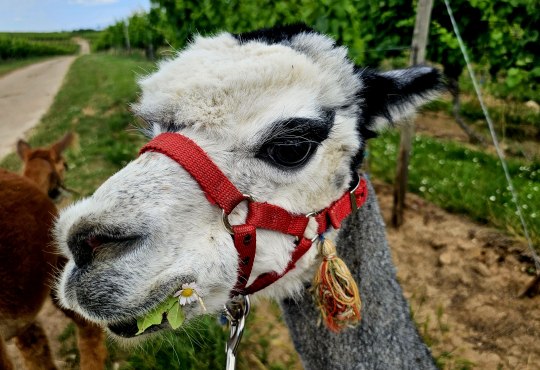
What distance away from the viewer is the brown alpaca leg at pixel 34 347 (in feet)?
8.66

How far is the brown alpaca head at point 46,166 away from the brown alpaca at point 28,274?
1508 millimetres

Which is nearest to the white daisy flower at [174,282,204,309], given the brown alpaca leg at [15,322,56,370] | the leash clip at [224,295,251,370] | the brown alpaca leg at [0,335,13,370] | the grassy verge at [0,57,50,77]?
the leash clip at [224,295,251,370]

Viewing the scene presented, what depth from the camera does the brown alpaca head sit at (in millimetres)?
4090

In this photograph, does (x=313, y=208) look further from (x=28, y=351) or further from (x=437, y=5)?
(x=437, y=5)

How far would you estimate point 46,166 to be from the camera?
4254 mm

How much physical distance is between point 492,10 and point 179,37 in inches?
194

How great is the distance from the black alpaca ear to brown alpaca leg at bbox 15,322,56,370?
236 centimetres

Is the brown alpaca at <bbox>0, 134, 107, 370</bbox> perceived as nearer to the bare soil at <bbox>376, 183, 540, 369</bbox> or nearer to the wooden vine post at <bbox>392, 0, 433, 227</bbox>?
the bare soil at <bbox>376, 183, 540, 369</bbox>

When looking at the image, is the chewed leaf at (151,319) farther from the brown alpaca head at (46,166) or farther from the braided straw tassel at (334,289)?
the brown alpaca head at (46,166)

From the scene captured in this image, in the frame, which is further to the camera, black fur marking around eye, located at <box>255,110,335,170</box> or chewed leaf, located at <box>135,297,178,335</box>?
black fur marking around eye, located at <box>255,110,335,170</box>

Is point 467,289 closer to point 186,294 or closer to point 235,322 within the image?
point 235,322

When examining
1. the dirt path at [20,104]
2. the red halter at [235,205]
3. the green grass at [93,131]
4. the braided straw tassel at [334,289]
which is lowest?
the dirt path at [20,104]

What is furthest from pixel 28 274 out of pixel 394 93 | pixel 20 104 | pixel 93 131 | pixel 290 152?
pixel 20 104

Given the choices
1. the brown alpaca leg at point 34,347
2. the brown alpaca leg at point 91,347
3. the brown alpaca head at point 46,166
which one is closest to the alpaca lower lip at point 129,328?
the brown alpaca leg at point 91,347
